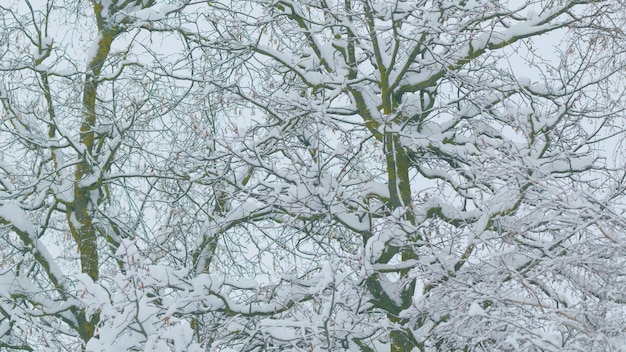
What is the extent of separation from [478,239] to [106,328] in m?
2.57

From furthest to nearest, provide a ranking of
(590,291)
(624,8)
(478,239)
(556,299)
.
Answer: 1. (624,8)
2. (478,239)
3. (556,299)
4. (590,291)

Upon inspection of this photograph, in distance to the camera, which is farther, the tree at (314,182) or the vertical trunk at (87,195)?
the vertical trunk at (87,195)

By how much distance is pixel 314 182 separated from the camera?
24.9ft

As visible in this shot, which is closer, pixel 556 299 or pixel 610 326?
pixel 610 326

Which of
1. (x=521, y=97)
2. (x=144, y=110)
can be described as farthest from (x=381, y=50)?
(x=144, y=110)

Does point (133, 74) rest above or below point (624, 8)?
above

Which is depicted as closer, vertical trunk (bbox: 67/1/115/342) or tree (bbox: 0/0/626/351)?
tree (bbox: 0/0/626/351)

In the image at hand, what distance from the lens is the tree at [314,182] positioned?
5410 millimetres

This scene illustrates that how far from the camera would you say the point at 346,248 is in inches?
351

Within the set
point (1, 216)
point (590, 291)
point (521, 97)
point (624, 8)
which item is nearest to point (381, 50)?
point (521, 97)

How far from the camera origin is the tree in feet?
17.7

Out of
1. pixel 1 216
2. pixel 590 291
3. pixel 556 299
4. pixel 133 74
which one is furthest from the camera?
pixel 133 74

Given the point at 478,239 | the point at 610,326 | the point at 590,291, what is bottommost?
the point at 610,326

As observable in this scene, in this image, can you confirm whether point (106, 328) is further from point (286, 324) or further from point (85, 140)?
point (85, 140)
